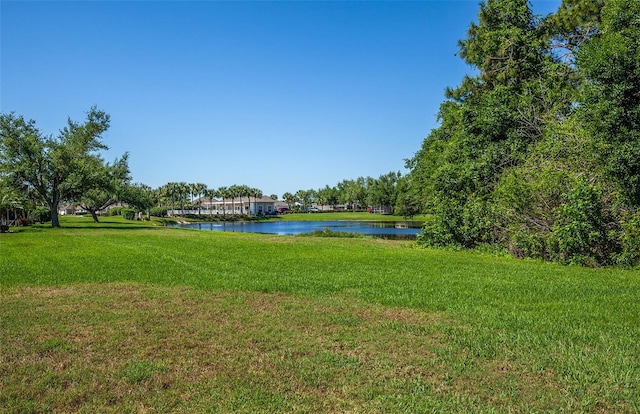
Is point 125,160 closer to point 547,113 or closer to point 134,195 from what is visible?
point 134,195

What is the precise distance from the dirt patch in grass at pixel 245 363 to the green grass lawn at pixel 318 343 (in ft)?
0.07

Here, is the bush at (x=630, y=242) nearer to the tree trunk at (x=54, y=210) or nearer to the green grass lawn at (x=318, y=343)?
the green grass lawn at (x=318, y=343)

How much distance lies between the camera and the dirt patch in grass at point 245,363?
165 inches

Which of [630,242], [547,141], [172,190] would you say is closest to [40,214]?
[547,141]

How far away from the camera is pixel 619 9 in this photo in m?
13.9

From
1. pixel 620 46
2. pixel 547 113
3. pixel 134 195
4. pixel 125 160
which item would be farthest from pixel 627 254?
pixel 134 195

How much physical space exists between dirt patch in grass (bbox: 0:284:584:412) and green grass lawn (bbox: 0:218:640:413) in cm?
2

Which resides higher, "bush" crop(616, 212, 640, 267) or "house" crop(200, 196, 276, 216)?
"house" crop(200, 196, 276, 216)

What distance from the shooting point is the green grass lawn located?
14.0 ft

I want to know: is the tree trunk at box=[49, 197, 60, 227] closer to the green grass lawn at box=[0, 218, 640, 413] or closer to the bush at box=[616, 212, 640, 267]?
the green grass lawn at box=[0, 218, 640, 413]

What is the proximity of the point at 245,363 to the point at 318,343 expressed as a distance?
114 cm

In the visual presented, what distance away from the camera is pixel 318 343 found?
19.2ft

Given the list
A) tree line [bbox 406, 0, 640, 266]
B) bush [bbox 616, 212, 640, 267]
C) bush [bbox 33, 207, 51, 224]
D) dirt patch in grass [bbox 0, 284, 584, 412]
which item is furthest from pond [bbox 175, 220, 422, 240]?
dirt patch in grass [bbox 0, 284, 584, 412]

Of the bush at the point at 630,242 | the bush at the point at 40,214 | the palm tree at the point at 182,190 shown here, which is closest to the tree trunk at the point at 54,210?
the bush at the point at 40,214
